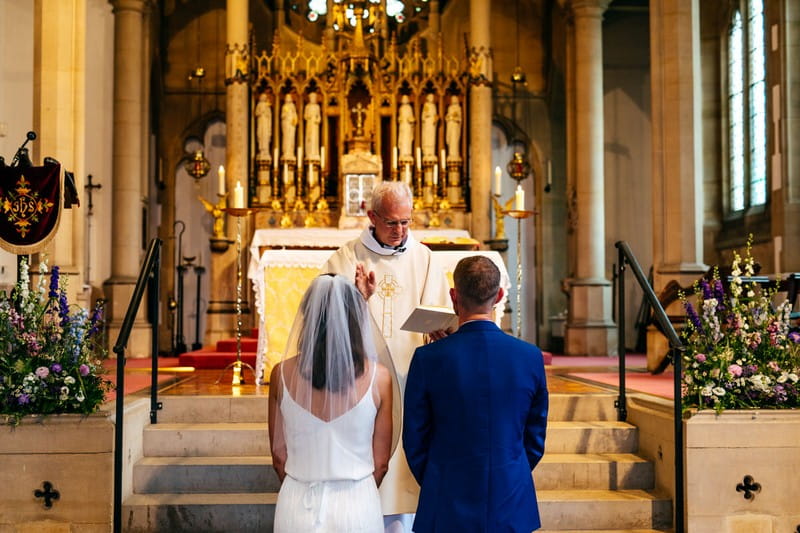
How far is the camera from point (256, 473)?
6.58 metres

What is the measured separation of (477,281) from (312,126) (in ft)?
36.5

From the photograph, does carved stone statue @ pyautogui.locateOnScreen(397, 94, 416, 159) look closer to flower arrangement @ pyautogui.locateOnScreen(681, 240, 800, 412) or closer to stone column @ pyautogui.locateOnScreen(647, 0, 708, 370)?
stone column @ pyautogui.locateOnScreen(647, 0, 708, 370)

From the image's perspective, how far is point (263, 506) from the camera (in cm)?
617

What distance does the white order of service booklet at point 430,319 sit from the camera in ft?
14.9

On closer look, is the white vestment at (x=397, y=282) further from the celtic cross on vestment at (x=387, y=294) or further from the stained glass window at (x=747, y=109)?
the stained glass window at (x=747, y=109)

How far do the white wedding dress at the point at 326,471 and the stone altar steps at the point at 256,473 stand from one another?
7.51ft

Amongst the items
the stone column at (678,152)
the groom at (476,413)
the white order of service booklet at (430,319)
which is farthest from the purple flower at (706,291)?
the stone column at (678,152)

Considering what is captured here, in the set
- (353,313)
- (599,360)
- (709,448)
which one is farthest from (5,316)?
(599,360)

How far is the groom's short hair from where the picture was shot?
A: 3.77 meters

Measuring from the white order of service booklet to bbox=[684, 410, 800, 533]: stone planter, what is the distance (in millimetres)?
2172

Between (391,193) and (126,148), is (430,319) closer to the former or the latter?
(391,193)

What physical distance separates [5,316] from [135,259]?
944 centimetres

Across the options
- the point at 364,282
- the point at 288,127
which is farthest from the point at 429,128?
the point at 364,282

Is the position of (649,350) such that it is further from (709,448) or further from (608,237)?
(608,237)
